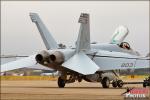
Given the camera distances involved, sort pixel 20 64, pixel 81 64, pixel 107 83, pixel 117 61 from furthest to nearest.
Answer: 1. pixel 117 61
2. pixel 20 64
3. pixel 107 83
4. pixel 81 64

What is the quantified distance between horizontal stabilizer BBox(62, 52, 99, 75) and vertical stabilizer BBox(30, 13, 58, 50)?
372 cm

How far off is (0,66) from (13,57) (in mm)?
3713

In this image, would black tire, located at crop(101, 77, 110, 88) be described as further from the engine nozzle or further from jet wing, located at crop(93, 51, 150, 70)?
the engine nozzle

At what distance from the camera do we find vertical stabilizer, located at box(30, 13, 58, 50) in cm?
4653

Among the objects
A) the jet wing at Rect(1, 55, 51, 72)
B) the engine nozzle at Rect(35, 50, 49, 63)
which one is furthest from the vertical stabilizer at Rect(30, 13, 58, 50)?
the engine nozzle at Rect(35, 50, 49, 63)

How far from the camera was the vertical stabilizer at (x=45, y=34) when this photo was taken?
153ft

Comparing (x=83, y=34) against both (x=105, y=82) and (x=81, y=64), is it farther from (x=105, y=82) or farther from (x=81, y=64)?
(x=105, y=82)

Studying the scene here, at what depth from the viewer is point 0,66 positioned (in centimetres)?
4531

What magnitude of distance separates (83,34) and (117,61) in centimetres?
450

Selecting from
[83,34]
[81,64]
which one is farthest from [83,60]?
[83,34]

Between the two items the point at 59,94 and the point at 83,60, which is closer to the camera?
the point at 59,94

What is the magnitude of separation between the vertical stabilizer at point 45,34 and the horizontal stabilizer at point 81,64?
3724mm

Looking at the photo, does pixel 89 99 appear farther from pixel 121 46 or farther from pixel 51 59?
pixel 121 46

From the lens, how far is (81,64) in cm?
4225
